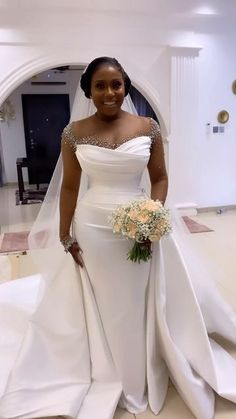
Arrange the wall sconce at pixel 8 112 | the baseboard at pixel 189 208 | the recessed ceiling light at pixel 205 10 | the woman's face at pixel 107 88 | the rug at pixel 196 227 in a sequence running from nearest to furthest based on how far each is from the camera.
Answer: the woman's face at pixel 107 88 → the rug at pixel 196 227 → the recessed ceiling light at pixel 205 10 → the baseboard at pixel 189 208 → the wall sconce at pixel 8 112

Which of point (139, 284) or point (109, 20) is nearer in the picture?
point (139, 284)

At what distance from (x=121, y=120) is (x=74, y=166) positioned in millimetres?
310

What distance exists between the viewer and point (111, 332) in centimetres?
164

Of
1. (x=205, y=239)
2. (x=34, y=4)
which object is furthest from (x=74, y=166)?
(x=34, y=4)

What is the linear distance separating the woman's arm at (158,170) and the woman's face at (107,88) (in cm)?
26

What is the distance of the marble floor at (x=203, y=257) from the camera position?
1.61m

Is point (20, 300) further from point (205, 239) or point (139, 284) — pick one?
point (205, 239)

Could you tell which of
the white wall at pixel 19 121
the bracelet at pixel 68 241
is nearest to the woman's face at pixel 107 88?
the bracelet at pixel 68 241

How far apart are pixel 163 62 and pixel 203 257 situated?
2961 mm

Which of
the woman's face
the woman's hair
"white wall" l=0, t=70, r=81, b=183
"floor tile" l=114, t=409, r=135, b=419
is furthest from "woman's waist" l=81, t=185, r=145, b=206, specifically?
"white wall" l=0, t=70, r=81, b=183

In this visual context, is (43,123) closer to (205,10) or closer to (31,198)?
(31,198)

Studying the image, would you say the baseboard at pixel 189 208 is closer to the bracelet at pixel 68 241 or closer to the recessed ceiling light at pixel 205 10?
the recessed ceiling light at pixel 205 10

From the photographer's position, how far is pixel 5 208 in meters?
6.04

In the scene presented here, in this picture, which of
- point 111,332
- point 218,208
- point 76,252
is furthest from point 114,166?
point 218,208
